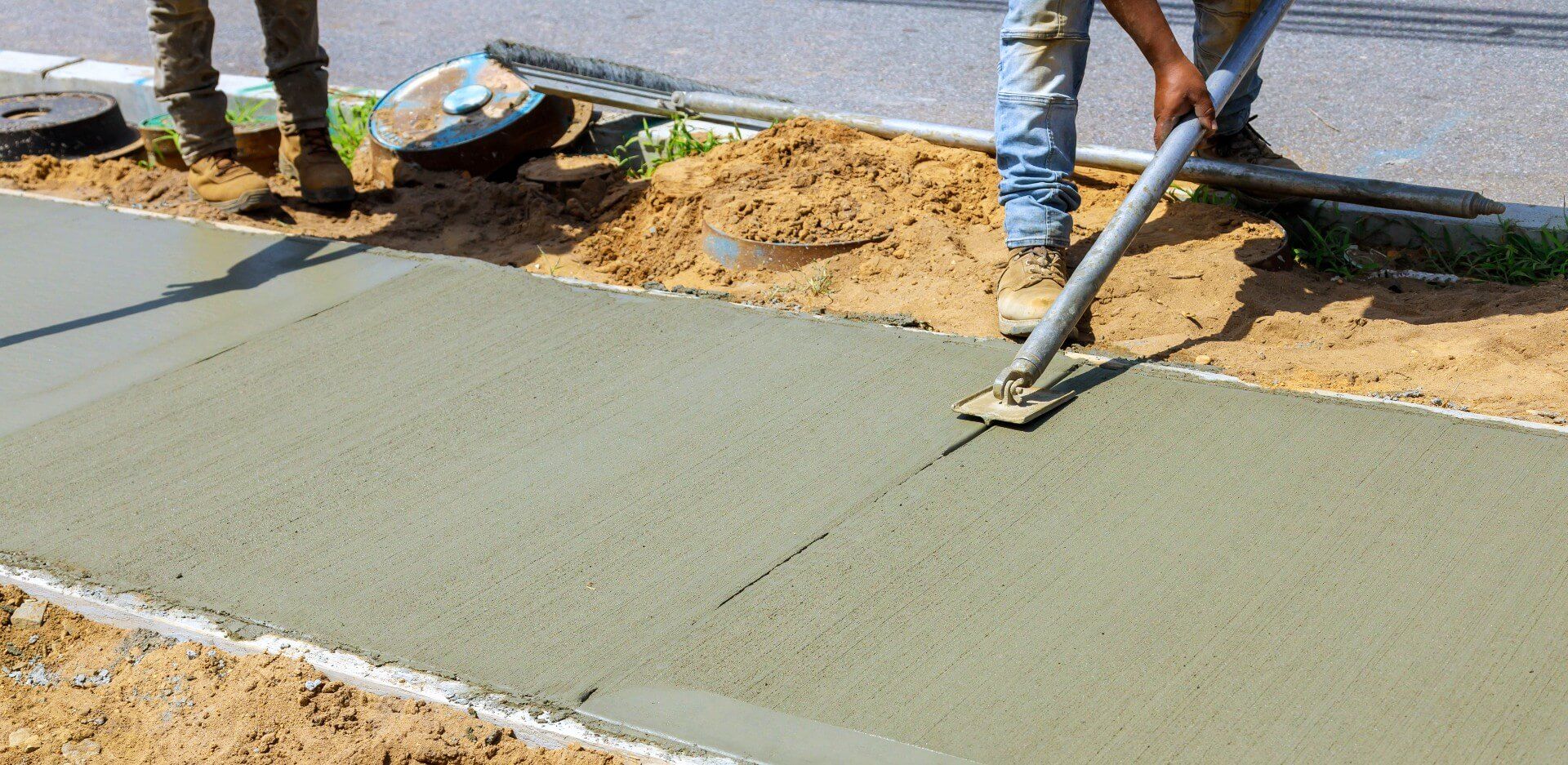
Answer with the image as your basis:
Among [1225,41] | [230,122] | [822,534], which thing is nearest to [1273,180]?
[1225,41]

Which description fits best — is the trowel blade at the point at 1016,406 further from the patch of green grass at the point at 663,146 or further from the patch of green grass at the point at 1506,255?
the patch of green grass at the point at 663,146

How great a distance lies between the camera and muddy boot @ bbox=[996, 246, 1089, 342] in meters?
3.11

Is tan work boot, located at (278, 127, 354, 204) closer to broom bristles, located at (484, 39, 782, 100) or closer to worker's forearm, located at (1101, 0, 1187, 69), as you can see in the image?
broom bristles, located at (484, 39, 782, 100)

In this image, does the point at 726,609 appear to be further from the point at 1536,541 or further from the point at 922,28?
the point at 922,28

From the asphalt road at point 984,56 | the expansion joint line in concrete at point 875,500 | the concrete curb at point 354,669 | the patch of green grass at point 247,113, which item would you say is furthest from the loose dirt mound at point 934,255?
the concrete curb at point 354,669

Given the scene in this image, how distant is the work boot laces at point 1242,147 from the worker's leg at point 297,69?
297 cm

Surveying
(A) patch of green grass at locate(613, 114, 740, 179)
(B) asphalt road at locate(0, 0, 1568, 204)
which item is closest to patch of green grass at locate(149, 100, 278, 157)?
(B) asphalt road at locate(0, 0, 1568, 204)

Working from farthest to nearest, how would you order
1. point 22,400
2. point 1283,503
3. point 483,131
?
point 483,131
point 22,400
point 1283,503

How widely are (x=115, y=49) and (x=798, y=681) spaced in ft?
23.3

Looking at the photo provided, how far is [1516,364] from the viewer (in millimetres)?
2859

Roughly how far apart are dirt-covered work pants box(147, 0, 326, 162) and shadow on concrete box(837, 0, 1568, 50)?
398 cm

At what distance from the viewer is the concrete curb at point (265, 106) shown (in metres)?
3.62

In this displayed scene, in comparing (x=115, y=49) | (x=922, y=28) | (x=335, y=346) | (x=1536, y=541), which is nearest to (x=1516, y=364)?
(x=1536, y=541)

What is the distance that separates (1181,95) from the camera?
289 centimetres
